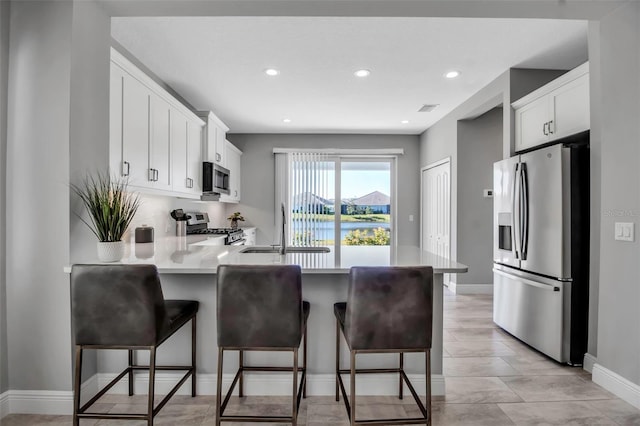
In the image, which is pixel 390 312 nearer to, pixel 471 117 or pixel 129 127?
pixel 129 127

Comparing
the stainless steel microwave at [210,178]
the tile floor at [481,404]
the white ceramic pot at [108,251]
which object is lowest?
the tile floor at [481,404]

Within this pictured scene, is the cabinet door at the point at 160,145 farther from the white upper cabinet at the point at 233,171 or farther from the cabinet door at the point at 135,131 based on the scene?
the white upper cabinet at the point at 233,171

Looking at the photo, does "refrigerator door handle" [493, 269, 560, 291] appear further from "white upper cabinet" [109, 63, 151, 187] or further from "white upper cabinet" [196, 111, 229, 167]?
"white upper cabinet" [196, 111, 229, 167]

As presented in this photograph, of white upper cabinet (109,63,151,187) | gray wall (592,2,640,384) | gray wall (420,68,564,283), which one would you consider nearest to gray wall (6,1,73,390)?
white upper cabinet (109,63,151,187)

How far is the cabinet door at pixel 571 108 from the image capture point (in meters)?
2.74

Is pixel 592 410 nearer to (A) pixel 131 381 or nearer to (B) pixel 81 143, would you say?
(A) pixel 131 381

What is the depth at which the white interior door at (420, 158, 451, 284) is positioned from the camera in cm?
528

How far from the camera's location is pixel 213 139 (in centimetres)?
470

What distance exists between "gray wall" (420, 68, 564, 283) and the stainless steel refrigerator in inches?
31.7

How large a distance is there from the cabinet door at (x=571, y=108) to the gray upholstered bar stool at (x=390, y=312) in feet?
6.87

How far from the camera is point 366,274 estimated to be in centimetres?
170

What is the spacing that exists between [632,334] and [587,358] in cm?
60

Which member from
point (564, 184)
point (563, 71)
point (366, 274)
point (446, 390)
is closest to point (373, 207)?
point (563, 71)

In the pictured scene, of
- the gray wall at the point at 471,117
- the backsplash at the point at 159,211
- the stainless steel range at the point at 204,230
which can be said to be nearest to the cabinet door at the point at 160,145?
the backsplash at the point at 159,211
